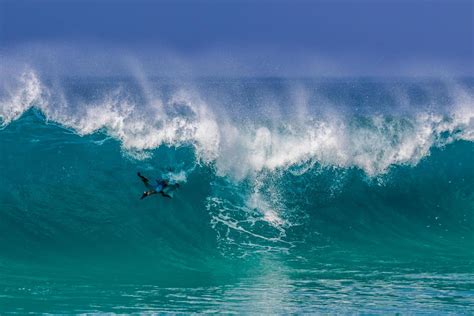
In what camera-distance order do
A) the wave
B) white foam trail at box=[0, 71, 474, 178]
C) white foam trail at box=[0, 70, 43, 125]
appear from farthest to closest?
white foam trail at box=[0, 70, 43, 125]
white foam trail at box=[0, 71, 474, 178]
the wave

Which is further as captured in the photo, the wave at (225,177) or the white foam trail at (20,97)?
the white foam trail at (20,97)

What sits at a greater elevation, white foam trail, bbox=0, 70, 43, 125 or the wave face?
white foam trail, bbox=0, 70, 43, 125

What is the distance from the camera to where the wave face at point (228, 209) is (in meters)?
15.4

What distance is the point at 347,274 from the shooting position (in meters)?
16.4

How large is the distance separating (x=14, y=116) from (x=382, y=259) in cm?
1294

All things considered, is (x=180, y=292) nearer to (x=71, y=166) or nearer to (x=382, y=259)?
(x=382, y=259)

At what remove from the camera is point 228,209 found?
1977 cm

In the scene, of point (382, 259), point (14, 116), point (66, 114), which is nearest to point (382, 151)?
point (382, 259)

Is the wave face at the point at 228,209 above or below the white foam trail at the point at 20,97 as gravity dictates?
below

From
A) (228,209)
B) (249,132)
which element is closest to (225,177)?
(228,209)

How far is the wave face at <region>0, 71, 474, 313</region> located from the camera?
50.5 ft

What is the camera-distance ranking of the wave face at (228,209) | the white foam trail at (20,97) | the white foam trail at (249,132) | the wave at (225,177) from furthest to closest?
the white foam trail at (20,97), the white foam trail at (249,132), the wave at (225,177), the wave face at (228,209)

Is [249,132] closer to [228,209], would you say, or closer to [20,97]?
[228,209]

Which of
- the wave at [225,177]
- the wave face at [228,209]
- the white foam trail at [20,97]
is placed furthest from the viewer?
the white foam trail at [20,97]
